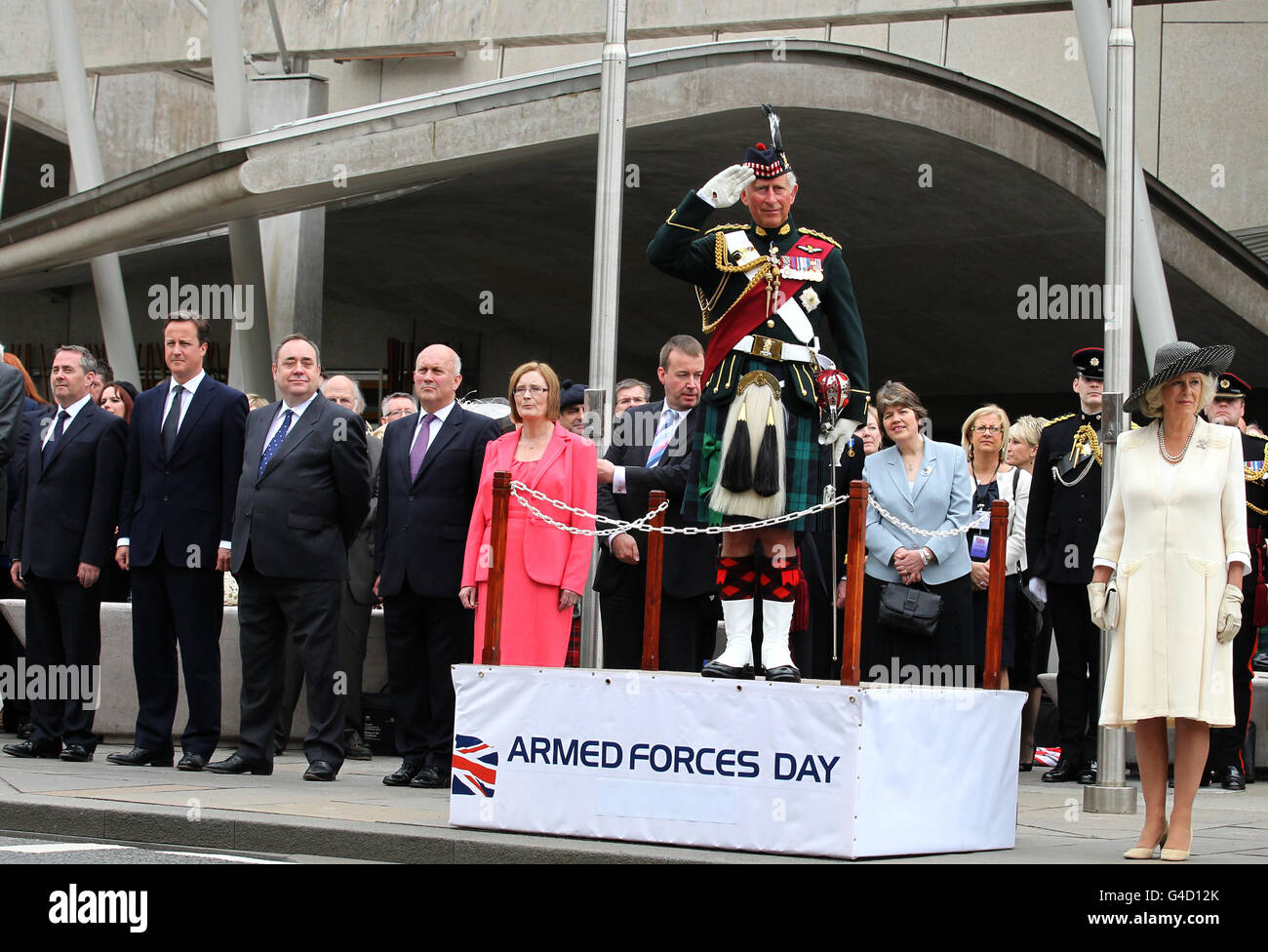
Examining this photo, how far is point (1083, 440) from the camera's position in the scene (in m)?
10.2

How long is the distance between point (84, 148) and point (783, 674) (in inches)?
755

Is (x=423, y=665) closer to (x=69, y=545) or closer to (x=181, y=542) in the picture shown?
(x=181, y=542)

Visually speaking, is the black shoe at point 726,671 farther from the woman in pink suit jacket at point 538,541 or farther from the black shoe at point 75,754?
the black shoe at point 75,754

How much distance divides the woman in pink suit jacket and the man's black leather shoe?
88cm

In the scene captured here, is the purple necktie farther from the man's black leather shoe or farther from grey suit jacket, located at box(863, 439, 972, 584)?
grey suit jacket, located at box(863, 439, 972, 584)

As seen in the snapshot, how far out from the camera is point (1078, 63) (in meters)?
23.3

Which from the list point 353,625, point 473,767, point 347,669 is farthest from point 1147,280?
point 473,767

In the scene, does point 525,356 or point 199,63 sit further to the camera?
point 525,356

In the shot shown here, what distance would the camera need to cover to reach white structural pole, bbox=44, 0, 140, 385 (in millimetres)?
23250

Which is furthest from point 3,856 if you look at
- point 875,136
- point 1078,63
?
point 1078,63

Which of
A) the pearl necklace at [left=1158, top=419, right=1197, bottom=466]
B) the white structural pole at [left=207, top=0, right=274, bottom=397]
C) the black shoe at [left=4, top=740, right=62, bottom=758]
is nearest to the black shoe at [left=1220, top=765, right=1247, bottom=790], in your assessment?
the pearl necklace at [left=1158, top=419, right=1197, bottom=466]
